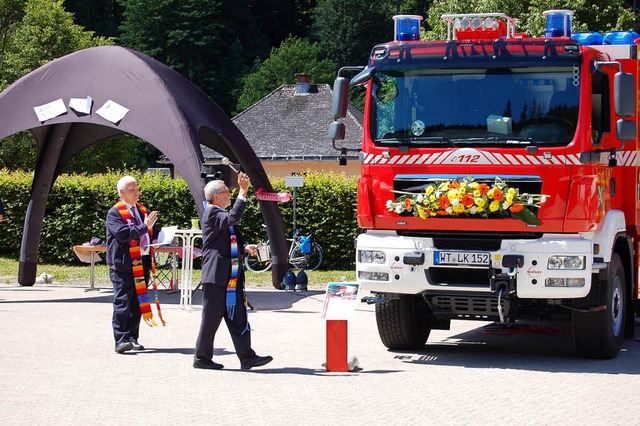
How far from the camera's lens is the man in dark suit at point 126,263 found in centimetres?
1335

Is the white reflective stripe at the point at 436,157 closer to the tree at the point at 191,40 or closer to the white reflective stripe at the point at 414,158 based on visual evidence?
the white reflective stripe at the point at 414,158

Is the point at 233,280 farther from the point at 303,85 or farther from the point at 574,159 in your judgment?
the point at 303,85

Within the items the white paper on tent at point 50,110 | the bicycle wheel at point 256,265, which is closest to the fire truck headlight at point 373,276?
the white paper on tent at point 50,110

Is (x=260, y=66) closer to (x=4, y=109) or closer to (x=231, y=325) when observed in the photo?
(x=4, y=109)

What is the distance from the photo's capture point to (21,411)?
9609 millimetres

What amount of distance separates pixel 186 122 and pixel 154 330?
13.2ft

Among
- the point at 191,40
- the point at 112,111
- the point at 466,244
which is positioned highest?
the point at 191,40

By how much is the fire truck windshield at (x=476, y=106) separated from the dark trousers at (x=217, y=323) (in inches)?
101

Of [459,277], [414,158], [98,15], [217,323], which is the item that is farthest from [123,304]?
[98,15]

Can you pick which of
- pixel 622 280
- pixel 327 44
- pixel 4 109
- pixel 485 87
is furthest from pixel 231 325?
pixel 327 44

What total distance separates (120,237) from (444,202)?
356cm

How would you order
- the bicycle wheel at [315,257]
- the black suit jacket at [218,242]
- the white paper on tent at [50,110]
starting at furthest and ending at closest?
the bicycle wheel at [315,257] < the white paper on tent at [50,110] < the black suit jacket at [218,242]

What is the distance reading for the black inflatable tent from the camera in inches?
730

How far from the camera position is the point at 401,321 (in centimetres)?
1366
